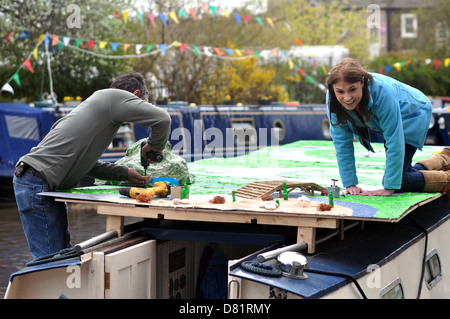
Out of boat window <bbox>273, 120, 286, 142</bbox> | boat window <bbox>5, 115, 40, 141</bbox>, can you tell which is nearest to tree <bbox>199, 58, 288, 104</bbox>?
boat window <bbox>273, 120, 286, 142</bbox>

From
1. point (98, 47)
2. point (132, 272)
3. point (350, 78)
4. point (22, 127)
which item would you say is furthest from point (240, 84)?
point (132, 272)

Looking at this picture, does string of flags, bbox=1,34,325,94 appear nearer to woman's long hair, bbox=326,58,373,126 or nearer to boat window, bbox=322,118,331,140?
boat window, bbox=322,118,331,140

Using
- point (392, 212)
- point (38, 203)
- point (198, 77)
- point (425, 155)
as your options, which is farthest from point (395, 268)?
point (198, 77)

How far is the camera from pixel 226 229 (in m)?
4.89

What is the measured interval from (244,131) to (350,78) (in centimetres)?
1146

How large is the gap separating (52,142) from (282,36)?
91.8 feet

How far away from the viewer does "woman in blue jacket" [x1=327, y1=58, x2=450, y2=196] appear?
535cm

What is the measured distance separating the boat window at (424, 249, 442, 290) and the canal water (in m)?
4.57

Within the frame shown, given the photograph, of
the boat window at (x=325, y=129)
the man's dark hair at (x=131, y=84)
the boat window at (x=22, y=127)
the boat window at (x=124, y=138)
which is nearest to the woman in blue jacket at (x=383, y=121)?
the man's dark hair at (x=131, y=84)

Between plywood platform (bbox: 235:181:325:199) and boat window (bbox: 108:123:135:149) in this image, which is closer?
plywood platform (bbox: 235:181:325:199)

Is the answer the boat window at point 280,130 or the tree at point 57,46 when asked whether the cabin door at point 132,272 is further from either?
the tree at point 57,46

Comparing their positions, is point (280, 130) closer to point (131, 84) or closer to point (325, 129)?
point (325, 129)
